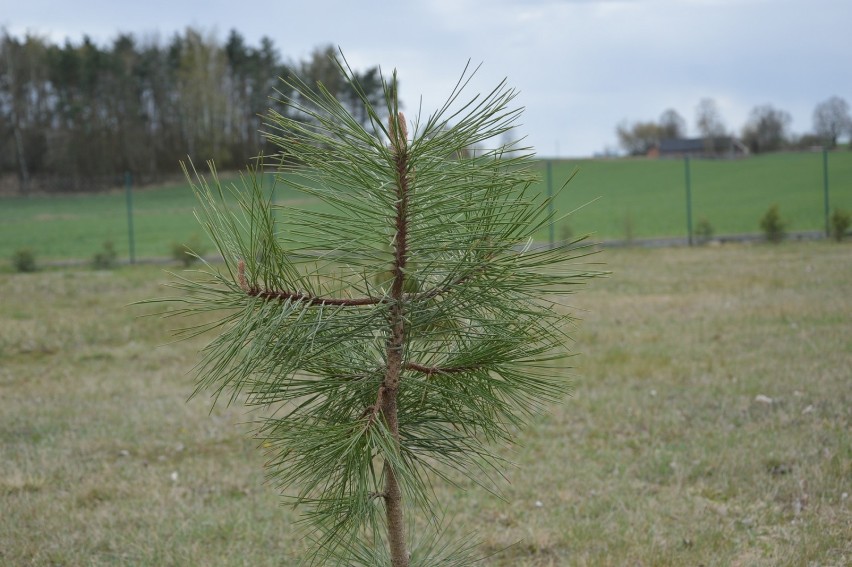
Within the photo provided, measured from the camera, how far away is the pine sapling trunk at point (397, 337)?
1639 mm

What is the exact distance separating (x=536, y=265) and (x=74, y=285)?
12.1 m

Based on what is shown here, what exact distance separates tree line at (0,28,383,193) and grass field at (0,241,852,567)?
31058 mm

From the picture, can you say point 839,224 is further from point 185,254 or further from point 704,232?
point 185,254

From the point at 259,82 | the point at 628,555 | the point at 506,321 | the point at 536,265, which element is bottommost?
the point at 628,555

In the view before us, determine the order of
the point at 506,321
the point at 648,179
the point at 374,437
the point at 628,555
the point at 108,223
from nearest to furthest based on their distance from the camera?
the point at 374,437 < the point at 506,321 < the point at 628,555 < the point at 108,223 < the point at 648,179

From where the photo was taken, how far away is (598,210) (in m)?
32.7

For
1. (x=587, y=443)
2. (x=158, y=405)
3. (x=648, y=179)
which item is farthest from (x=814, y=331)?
(x=648, y=179)

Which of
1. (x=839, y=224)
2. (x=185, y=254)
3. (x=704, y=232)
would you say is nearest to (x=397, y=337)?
(x=185, y=254)

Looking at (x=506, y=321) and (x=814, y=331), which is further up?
(x=506, y=321)

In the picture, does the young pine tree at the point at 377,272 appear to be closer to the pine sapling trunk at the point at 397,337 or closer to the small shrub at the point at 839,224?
the pine sapling trunk at the point at 397,337

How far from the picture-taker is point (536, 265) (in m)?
1.78

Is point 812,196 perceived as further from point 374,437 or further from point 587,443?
point 374,437

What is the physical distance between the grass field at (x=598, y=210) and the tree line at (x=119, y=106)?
27.4 feet

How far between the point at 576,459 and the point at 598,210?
29124 mm
